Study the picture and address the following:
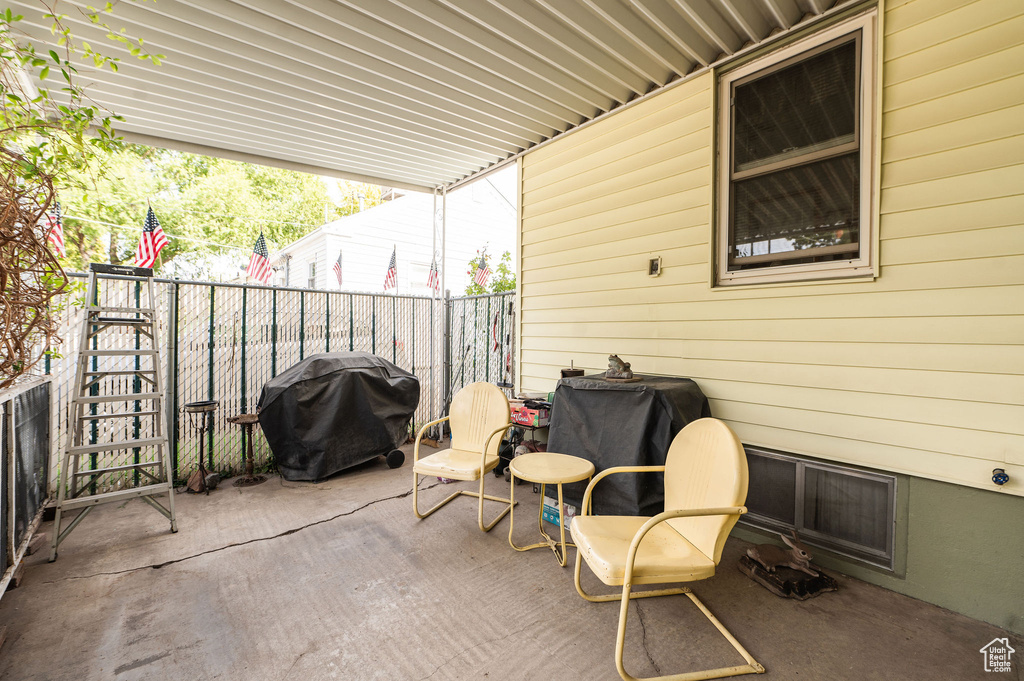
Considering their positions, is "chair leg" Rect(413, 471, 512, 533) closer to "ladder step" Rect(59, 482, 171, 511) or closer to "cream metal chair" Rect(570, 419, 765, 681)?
"cream metal chair" Rect(570, 419, 765, 681)

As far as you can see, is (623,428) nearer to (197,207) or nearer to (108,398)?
(108,398)

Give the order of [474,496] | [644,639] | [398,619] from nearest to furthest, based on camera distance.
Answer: [644,639] < [398,619] < [474,496]

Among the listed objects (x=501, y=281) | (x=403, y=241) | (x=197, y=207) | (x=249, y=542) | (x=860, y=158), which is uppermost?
(x=197, y=207)

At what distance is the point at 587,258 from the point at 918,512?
112 inches

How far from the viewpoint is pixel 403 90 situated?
3432 mm

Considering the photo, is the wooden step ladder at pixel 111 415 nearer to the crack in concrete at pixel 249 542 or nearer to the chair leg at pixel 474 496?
the crack in concrete at pixel 249 542

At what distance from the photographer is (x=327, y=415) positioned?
14.0 feet

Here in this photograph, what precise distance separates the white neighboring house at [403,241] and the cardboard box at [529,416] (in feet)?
17.0

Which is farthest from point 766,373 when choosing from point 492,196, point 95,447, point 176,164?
point 176,164

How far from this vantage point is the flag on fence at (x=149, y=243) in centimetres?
463

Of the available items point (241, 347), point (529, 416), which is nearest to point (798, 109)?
point (529, 416)

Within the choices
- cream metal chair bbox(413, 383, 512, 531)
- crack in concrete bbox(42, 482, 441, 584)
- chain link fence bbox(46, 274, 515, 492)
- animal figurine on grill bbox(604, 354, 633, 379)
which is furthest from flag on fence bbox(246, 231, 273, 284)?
animal figurine on grill bbox(604, 354, 633, 379)

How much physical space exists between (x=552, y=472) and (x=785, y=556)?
149 centimetres

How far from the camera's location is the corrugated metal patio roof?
259 cm
